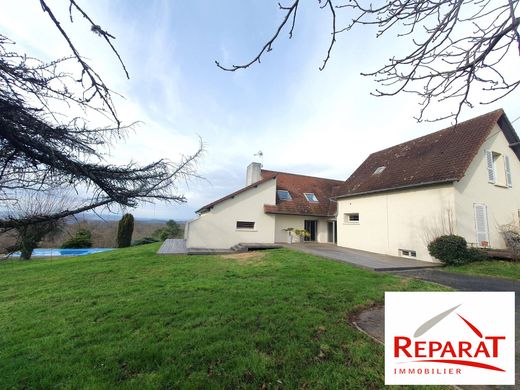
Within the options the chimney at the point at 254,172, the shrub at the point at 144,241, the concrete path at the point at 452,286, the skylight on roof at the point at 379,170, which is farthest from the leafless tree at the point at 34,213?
the shrub at the point at 144,241

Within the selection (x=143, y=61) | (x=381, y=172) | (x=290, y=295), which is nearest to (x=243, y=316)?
(x=290, y=295)

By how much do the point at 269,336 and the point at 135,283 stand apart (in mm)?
5353

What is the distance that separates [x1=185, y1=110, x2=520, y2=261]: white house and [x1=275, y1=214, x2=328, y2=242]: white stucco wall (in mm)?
77

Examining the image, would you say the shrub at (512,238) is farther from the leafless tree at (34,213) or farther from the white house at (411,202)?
the leafless tree at (34,213)

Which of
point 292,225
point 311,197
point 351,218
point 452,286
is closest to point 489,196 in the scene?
point 351,218

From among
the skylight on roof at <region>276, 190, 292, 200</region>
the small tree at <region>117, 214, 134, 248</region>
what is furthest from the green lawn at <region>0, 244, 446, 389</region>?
the small tree at <region>117, 214, 134, 248</region>

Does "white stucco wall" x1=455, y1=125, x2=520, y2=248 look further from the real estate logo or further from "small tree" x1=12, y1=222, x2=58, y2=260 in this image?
"small tree" x1=12, y1=222, x2=58, y2=260

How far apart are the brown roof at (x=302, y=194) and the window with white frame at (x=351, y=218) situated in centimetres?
202

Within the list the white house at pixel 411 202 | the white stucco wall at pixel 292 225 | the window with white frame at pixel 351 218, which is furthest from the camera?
the white stucco wall at pixel 292 225

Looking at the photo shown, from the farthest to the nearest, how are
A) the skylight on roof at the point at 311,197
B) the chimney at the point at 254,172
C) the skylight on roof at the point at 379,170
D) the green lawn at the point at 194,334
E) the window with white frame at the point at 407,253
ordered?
the chimney at the point at 254,172 < the skylight on roof at the point at 311,197 < the skylight on roof at the point at 379,170 < the window with white frame at the point at 407,253 < the green lawn at the point at 194,334

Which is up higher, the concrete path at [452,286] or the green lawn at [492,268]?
the green lawn at [492,268]

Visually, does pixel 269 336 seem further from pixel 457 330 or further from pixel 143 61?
pixel 143 61

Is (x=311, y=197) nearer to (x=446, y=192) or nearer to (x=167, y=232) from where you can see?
(x=446, y=192)

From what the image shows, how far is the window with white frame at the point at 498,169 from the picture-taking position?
40.0ft
